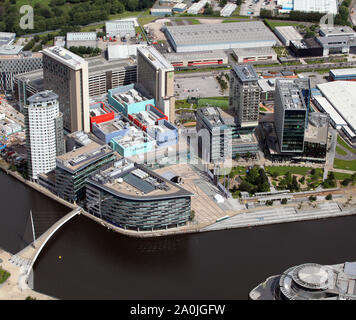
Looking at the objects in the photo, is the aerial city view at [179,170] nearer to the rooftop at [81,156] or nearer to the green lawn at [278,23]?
the rooftop at [81,156]

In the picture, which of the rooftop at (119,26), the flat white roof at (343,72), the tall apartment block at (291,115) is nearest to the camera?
the tall apartment block at (291,115)

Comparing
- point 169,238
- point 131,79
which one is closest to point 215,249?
point 169,238

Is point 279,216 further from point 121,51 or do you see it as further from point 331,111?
point 121,51

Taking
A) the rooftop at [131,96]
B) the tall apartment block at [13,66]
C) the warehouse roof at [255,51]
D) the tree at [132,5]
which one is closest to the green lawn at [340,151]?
the rooftop at [131,96]

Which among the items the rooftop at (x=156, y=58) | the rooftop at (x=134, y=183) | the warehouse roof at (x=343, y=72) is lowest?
the rooftop at (x=134, y=183)

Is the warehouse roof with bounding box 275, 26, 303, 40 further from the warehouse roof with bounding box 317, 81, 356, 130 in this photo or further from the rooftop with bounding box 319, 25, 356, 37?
the warehouse roof with bounding box 317, 81, 356, 130

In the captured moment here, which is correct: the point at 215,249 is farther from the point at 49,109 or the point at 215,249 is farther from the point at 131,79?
the point at 131,79

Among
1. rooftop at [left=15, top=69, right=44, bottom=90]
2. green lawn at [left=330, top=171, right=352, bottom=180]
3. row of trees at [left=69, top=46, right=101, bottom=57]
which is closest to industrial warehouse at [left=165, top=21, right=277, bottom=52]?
row of trees at [left=69, top=46, right=101, bottom=57]
